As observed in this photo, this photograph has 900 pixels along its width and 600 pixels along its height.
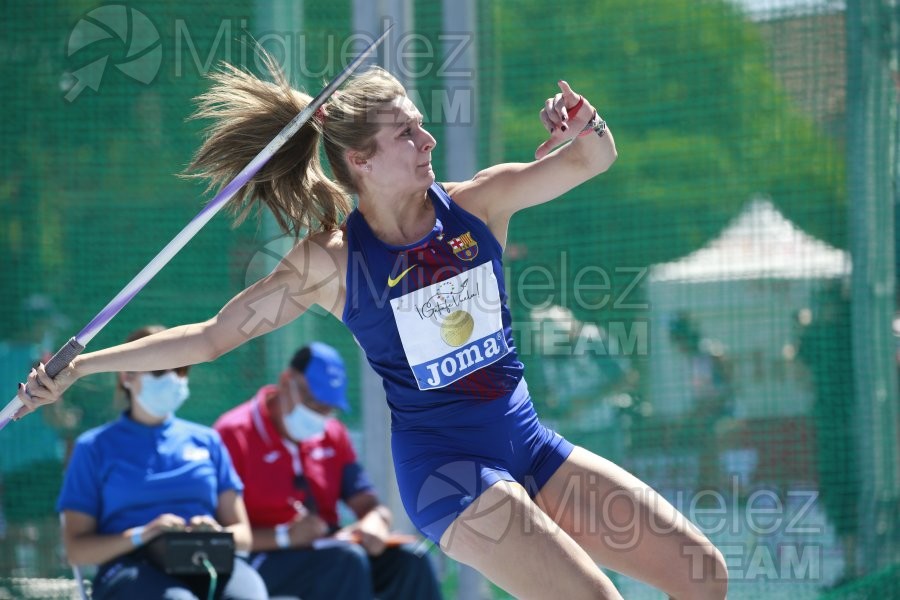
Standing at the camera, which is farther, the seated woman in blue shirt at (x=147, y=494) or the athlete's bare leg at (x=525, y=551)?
the seated woman in blue shirt at (x=147, y=494)

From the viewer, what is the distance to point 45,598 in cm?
544

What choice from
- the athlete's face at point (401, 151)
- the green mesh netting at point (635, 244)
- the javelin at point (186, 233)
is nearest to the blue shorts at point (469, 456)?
the athlete's face at point (401, 151)

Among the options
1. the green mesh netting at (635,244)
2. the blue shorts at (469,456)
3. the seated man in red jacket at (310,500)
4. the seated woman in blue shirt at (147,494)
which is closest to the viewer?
the blue shorts at (469,456)

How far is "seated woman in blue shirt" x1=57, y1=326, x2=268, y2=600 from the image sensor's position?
3.82 meters

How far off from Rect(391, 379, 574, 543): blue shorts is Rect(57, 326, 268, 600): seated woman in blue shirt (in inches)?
57.4

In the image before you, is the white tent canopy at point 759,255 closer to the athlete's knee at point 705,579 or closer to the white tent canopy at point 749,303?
the white tent canopy at point 749,303

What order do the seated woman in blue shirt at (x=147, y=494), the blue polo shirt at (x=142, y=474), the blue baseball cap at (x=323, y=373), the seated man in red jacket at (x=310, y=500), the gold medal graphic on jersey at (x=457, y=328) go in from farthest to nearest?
the blue baseball cap at (x=323, y=373), the seated man in red jacket at (x=310, y=500), the blue polo shirt at (x=142, y=474), the seated woman in blue shirt at (x=147, y=494), the gold medal graphic on jersey at (x=457, y=328)

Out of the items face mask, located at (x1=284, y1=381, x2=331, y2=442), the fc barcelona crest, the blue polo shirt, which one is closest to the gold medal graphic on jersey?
the fc barcelona crest

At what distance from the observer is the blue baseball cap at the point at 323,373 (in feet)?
14.8

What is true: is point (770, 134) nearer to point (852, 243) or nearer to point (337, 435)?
point (852, 243)

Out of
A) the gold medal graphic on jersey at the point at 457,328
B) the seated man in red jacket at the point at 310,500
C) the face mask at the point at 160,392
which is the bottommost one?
the seated man in red jacket at the point at 310,500

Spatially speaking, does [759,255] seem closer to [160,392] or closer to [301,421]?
[301,421]

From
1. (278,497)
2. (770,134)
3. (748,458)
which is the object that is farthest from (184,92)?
(748,458)

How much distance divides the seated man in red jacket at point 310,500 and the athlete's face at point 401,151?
1.89 metres
